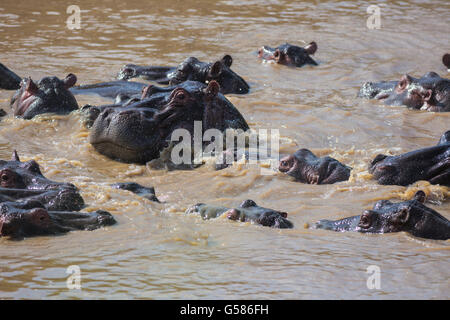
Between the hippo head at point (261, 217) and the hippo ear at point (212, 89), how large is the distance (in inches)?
87.0

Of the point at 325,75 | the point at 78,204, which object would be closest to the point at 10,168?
the point at 78,204

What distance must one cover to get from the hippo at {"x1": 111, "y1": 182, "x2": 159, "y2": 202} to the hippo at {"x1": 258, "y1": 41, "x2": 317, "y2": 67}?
6535 millimetres

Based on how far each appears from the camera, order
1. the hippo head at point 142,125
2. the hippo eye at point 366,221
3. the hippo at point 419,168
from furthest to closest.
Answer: the hippo head at point 142,125 < the hippo at point 419,168 < the hippo eye at point 366,221

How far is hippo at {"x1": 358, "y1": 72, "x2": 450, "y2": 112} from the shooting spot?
32.9 ft

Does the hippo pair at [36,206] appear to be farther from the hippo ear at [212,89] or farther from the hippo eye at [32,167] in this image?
the hippo ear at [212,89]

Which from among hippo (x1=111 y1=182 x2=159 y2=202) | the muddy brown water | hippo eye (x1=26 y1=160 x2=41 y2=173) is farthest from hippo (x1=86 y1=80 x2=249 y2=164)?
hippo eye (x1=26 y1=160 x2=41 y2=173)

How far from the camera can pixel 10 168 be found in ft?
20.5

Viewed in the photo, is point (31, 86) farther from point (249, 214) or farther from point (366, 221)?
point (366, 221)

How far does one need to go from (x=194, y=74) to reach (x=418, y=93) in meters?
2.91

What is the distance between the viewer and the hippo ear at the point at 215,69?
10040mm

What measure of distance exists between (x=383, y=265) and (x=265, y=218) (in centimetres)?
116

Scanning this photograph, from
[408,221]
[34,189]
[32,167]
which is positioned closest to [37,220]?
[34,189]

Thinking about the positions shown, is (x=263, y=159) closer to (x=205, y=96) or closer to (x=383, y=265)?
(x=205, y=96)

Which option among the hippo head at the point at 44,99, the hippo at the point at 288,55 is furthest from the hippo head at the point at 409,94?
the hippo head at the point at 44,99
